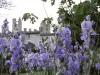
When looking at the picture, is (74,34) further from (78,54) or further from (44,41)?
(44,41)

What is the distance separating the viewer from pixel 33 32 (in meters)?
55.6

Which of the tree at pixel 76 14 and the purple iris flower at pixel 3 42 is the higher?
the tree at pixel 76 14

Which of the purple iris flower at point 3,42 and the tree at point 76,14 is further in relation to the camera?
the tree at point 76,14

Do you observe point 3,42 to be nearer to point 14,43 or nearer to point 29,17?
point 14,43

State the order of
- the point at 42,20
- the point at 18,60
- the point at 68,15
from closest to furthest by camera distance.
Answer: the point at 18,60 → the point at 68,15 → the point at 42,20

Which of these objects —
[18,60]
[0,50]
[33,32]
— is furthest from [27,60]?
[33,32]

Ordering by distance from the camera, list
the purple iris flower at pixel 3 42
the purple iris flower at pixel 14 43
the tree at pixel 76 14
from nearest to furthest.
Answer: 1. the purple iris flower at pixel 14 43
2. the purple iris flower at pixel 3 42
3. the tree at pixel 76 14

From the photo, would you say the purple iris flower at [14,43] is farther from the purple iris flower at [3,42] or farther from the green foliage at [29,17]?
the green foliage at [29,17]

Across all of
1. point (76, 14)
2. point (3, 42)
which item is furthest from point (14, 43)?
point (76, 14)

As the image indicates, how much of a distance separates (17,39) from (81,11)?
1773 millimetres

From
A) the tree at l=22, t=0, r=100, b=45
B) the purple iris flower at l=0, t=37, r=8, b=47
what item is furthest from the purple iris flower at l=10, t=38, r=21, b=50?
the tree at l=22, t=0, r=100, b=45

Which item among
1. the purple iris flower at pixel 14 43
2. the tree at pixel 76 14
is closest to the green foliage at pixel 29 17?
the tree at pixel 76 14

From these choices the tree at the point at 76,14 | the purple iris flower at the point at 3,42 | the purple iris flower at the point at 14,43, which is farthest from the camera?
the tree at the point at 76,14

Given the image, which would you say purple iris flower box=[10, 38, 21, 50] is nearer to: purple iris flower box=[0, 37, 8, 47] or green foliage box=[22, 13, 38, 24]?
purple iris flower box=[0, 37, 8, 47]
